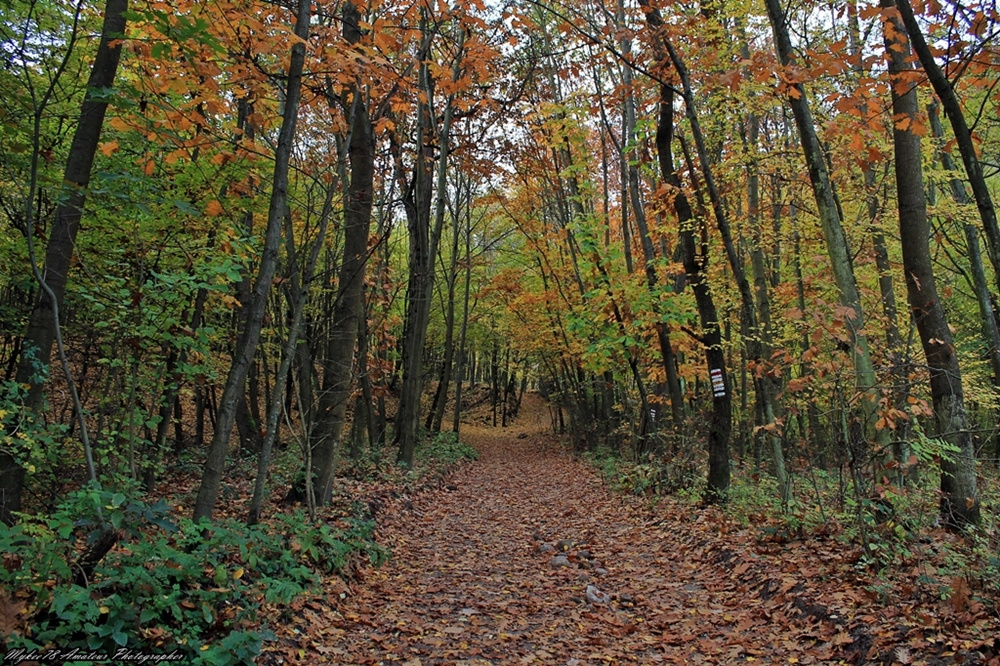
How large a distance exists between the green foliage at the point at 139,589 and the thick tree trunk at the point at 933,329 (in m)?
6.03

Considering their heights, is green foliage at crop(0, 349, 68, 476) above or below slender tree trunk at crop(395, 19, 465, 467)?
below

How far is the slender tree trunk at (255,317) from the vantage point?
15.1 feet

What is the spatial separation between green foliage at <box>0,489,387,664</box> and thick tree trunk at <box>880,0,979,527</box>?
19.8 ft

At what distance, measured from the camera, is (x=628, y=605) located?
519cm

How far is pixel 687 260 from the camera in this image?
9055 mm

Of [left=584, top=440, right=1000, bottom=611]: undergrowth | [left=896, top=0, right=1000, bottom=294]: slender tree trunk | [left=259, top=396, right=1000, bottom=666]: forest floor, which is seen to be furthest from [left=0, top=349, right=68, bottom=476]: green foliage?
[left=896, top=0, right=1000, bottom=294]: slender tree trunk

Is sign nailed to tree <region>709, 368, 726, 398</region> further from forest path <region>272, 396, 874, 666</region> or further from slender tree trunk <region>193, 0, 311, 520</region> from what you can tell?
slender tree trunk <region>193, 0, 311, 520</region>

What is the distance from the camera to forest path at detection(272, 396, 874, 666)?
411cm

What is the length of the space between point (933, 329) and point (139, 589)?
7.16 meters

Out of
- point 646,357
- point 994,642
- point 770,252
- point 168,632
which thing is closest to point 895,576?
point 994,642

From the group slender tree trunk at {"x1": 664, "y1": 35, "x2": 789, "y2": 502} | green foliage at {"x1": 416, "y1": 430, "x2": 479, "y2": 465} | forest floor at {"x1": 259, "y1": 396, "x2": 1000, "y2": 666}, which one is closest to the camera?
forest floor at {"x1": 259, "y1": 396, "x2": 1000, "y2": 666}

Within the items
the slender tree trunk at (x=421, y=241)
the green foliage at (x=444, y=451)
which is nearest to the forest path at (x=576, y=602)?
the slender tree trunk at (x=421, y=241)

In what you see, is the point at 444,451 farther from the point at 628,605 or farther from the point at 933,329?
the point at 933,329

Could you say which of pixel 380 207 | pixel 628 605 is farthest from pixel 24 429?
pixel 380 207
